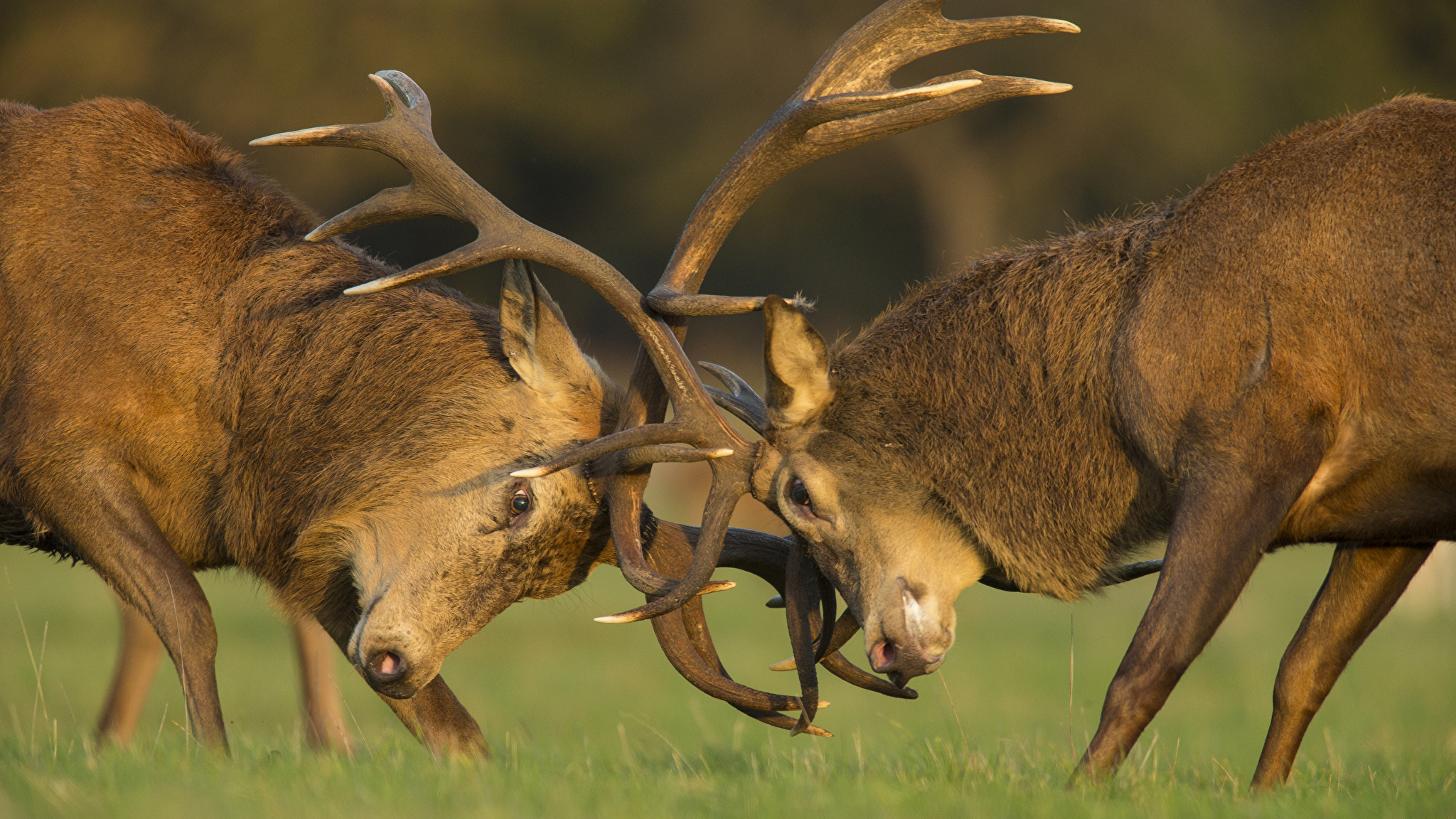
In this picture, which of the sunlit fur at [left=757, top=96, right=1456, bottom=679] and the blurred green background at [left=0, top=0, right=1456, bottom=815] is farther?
the blurred green background at [left=0, top=0, right=1456, bottom=815]

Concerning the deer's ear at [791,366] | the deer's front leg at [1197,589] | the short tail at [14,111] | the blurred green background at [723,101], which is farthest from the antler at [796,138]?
the blurred green background at [723,101]

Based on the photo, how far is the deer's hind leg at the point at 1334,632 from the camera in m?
5.55

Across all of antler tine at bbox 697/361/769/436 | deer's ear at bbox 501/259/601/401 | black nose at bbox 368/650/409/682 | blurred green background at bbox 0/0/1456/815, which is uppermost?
deer's ear at bbox 501/259/601/401

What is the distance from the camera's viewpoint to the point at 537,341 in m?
5.95

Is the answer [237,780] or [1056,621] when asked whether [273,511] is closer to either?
[237,780]

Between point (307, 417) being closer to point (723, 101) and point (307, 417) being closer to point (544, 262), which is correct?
point (544, 262)

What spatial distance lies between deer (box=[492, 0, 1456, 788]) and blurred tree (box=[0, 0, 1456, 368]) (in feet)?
79.3

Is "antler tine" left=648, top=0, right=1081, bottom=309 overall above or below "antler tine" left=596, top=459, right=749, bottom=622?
above

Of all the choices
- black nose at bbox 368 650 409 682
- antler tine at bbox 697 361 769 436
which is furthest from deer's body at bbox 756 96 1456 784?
black nose at bbox 368 650 409 682

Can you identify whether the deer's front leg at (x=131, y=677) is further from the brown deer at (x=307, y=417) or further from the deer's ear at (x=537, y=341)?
the deer's ear at (x=537, y=341)

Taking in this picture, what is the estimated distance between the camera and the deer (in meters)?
4.82

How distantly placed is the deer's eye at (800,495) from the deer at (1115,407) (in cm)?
3

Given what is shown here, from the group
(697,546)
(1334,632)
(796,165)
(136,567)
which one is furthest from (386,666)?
(1334,632)

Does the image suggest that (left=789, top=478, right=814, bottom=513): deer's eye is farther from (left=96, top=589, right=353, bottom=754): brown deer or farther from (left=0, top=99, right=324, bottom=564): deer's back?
(left=96, top=589, right=353, bottom=754): brown deer
